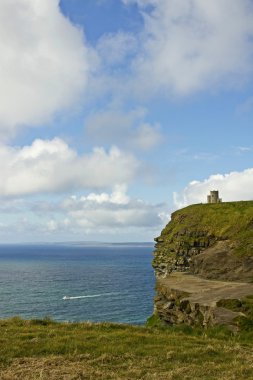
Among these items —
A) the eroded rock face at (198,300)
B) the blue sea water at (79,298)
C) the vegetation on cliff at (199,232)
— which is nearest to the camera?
the eroded rock face at (198,300)

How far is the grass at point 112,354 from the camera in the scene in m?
14.5

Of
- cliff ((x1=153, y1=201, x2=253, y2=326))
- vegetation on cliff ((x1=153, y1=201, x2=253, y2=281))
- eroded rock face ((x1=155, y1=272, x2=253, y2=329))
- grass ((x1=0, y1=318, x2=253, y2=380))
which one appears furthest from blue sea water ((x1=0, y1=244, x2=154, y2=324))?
grass ((x1=0, y1=318, x2=253, y2=380))

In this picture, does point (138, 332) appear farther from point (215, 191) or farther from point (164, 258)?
point (215, 191)

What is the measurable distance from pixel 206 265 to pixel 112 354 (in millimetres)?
32496

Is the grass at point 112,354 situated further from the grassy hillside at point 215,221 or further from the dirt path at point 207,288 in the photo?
the grassy hillside at point 215,221

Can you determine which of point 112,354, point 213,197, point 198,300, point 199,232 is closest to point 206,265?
point 198,300

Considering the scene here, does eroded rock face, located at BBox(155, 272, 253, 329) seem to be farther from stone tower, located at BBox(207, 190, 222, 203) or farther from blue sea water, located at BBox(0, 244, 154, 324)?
blue sea water, located at BBox(0, 244, 154, 324)

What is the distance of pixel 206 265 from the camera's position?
4778cm

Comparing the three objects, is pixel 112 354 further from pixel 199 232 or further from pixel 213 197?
pixel 213 197

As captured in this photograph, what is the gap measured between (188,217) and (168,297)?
108ft

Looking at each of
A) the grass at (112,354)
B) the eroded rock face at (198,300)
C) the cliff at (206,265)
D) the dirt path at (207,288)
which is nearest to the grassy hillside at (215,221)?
the cliff at (206,265)

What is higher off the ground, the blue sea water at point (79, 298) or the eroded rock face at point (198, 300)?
the eroded rock face at point (198, 300)

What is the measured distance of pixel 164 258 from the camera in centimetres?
6662

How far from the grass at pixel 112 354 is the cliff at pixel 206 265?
28.2 feet
